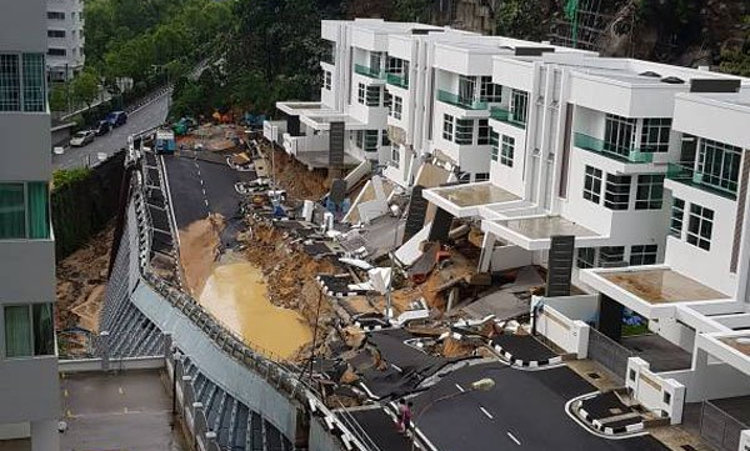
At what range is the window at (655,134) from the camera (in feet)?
111

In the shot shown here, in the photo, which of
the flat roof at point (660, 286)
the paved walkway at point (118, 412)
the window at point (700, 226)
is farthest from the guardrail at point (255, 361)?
the window at point (700, 226)

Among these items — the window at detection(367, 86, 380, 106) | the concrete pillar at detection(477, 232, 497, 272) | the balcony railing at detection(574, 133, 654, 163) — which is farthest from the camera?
the window at detection(367, 86, 380, 106)

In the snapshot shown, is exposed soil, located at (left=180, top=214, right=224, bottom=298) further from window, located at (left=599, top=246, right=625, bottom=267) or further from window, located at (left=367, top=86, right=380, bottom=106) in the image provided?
window, located at (left=599, top=246, right=625, bottom=267)

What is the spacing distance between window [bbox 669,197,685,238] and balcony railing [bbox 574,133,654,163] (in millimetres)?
2680

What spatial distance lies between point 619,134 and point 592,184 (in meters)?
2.24

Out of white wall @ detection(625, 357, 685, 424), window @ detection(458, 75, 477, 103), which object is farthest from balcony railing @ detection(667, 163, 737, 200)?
window @ detection(458, 75, 477, 103)

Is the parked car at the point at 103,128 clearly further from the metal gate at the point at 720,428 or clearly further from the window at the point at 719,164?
the metal gate at the point at 720,428

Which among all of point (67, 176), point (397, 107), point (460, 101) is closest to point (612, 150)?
point (460, 101)

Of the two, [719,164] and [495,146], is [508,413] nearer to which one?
[719,164]

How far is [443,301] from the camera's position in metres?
38.8

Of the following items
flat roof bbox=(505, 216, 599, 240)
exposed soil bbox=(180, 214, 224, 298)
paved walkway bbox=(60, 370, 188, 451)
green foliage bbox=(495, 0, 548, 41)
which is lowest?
exposed soil bbox=(180, 214, 224, 298)

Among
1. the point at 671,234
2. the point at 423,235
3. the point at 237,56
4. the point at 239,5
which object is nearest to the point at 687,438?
the point at 671,234

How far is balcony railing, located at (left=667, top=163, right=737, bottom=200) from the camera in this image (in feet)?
94.5

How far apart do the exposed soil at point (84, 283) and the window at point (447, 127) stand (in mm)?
20015
